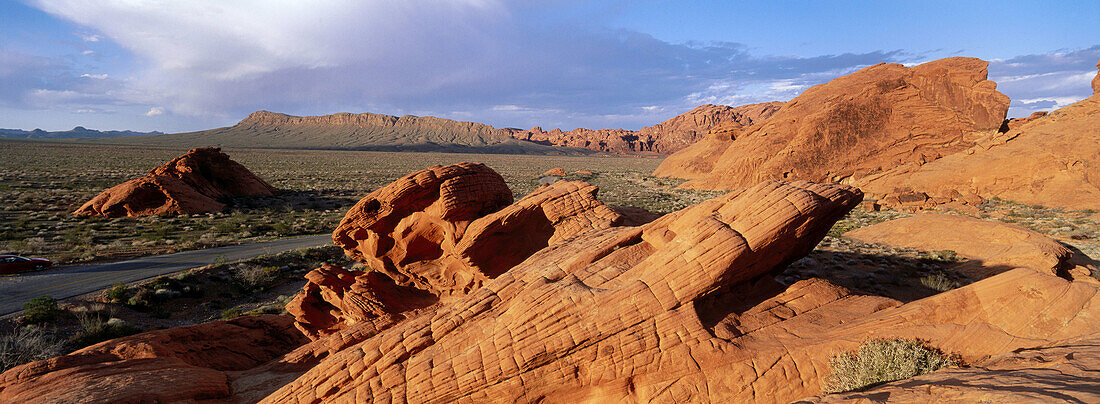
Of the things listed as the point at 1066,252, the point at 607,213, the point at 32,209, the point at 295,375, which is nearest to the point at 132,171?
the point at 32,209

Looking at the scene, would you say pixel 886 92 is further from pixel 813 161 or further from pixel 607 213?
pixel 607 213

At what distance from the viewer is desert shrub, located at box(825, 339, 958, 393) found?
6297mm

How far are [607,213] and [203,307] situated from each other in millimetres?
17268

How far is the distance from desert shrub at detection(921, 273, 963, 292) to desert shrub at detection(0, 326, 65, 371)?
25889 millimetres

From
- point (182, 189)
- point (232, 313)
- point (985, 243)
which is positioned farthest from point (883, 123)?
point (182, 189)

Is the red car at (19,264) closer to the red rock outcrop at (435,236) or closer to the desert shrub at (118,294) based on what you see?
the desert shrub at (118,294)

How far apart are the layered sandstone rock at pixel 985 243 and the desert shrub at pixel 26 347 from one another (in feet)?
88.1

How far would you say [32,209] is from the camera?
108ft

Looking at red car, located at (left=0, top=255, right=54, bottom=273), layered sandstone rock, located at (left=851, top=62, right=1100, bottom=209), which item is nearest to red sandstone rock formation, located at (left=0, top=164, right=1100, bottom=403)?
red car, located at (left=0, top=255, right=54, bottom=273)

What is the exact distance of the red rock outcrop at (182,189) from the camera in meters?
32.1

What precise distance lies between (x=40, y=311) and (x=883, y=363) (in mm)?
23055

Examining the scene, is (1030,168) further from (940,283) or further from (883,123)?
(940,283)

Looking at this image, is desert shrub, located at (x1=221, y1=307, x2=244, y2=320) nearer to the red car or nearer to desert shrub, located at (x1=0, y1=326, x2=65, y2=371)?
desert shrub, located at (x1=0, y1=326, x2=65, y2=371)

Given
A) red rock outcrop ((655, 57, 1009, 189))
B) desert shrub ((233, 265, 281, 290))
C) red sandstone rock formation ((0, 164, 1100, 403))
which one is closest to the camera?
red sandstone rock formation ((0, 164, 1100, 403))
